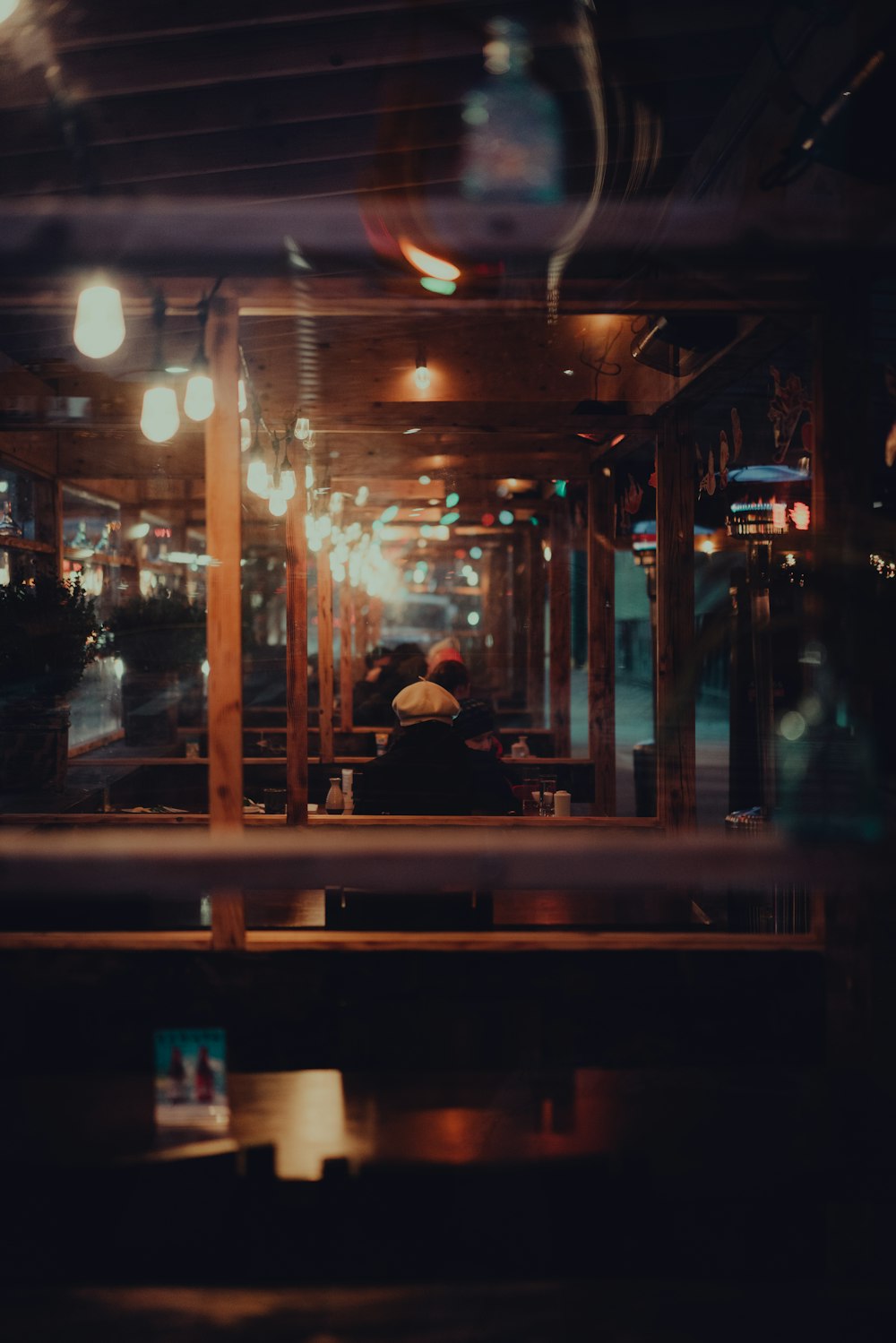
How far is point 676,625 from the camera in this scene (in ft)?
18.0

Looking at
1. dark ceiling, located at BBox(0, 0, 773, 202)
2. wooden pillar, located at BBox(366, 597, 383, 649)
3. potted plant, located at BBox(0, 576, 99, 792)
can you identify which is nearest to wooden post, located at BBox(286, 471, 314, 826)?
potted plant, located at BBox(0, 576, 99, 792)

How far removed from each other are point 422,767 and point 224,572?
1.85 meters

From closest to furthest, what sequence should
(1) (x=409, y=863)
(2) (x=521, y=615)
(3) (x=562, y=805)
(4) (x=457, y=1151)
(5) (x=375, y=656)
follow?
(1) (x=409, y=863) → (4) (x=457, y=1151) → (3) (x=562, y=805) → (2) (x=521, y=615) → (5) (x=375, y=656)

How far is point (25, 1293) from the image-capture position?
2.73 m

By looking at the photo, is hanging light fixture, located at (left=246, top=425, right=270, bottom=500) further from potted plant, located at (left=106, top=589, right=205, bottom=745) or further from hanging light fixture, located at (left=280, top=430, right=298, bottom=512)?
potted plant, located at (left=106, top=589, right=205, bottom=745)

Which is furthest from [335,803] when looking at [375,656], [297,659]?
[375,656]

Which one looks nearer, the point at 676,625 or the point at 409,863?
the point at 409,863

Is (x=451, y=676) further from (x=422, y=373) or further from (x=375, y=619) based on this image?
(x=375, y=619)

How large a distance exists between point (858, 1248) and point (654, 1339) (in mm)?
694

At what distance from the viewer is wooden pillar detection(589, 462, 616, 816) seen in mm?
7477

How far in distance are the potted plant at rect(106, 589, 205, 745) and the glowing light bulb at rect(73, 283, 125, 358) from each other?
14.9 feet

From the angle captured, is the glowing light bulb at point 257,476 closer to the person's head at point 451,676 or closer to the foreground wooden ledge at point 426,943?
the person's head at point 451,676

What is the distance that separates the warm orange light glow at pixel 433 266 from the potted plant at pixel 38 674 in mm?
3035

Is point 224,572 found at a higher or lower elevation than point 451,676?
higher
